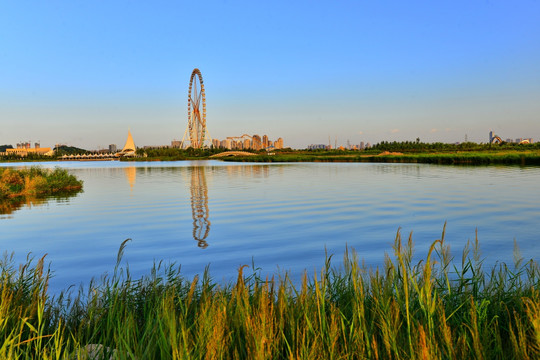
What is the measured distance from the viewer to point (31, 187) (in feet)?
114

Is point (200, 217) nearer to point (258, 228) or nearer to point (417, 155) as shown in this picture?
point (258, 228)

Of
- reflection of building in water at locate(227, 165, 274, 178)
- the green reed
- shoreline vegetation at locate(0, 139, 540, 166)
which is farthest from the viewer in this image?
shoreline vegetation at locate(0, 139, 540, 166)

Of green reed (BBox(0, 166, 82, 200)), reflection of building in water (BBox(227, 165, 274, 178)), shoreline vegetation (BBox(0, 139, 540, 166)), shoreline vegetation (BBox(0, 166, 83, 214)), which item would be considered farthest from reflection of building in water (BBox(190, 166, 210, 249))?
shoreline vegetation (BBox(0, 139, 540, 166))

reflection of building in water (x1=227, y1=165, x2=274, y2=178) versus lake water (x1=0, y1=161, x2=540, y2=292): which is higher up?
reflection of building in water (x1=227, y1=165, x2=274, y2=178)

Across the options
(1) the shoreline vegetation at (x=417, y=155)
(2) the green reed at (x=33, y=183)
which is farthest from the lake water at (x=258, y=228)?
(1) the shoreline vegetation at (x=417, y=155)

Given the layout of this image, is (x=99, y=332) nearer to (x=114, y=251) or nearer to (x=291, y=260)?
(x=291, y=260)

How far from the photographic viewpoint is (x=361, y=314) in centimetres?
488

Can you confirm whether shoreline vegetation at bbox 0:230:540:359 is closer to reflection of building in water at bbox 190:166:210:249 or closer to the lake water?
the lake water

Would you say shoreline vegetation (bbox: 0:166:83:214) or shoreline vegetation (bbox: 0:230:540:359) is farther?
shoreline vegetation (bbox: 0:166:83:214)

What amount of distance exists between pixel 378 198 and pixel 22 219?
2281 cm

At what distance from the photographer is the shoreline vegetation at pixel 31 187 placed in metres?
30.9

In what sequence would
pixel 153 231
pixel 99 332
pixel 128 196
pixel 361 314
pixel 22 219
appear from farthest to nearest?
pixel 128 196 < pixel 22 219 < pixel 153 231 < pixel 99 332 < pixel 361 314

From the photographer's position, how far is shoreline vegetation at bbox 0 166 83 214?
102ft

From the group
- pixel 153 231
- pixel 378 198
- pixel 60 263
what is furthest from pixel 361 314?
pixel 378 198
